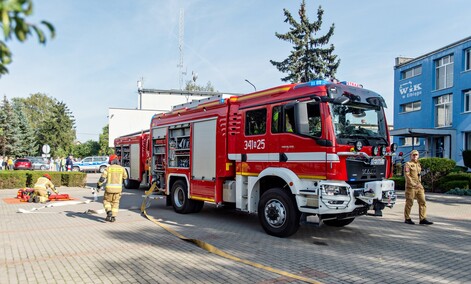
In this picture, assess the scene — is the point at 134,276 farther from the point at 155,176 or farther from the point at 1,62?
the point at 155,176

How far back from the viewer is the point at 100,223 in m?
8.90

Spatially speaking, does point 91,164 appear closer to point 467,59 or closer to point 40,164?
point 40,164

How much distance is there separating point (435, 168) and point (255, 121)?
12357 mm

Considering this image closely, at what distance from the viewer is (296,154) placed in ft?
23.2

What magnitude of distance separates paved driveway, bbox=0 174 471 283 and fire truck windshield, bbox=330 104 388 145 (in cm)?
178

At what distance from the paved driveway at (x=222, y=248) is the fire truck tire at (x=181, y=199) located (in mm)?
382

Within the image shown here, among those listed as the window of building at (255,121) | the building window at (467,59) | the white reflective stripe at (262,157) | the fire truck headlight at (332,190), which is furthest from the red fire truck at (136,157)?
the building window at (467,59)

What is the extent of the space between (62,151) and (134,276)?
67557 mm

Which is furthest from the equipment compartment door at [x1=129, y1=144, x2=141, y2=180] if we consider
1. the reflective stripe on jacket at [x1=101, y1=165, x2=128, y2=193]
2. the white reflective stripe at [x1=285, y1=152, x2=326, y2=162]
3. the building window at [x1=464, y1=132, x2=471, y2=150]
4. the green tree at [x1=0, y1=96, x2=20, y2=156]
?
the green tree at [x1=0, y1=96, x2=20, y2=156]

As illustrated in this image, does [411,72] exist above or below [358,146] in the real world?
above

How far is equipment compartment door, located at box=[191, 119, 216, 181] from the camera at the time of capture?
29.8 ft

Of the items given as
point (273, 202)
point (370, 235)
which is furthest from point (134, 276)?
point (370, 235)

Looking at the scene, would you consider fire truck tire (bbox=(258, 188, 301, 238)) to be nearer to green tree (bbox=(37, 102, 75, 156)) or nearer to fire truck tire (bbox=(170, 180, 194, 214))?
fire truck tire (bbox=(170, 180, 194, 214))

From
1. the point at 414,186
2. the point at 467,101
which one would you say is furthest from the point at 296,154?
the point at 467,101
